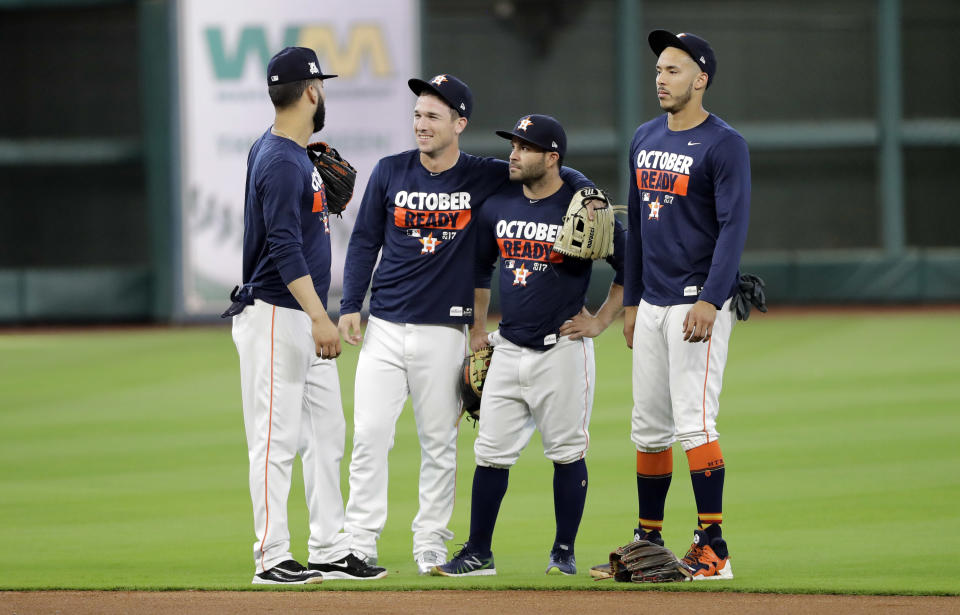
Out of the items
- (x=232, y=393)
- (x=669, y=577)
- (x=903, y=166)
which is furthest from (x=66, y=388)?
(x=903, y=166)

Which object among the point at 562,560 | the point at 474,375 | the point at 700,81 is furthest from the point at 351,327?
the point at 700,81

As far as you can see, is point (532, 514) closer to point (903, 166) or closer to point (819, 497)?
point (819, 497)

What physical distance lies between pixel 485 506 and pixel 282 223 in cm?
160

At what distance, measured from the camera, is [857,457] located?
9.29 meters

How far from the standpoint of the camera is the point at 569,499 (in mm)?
6012

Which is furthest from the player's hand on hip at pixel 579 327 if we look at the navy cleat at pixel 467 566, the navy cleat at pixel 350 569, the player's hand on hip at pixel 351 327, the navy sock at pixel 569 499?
the navy cleat at pixel 350 569

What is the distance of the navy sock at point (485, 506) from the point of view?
236 inches

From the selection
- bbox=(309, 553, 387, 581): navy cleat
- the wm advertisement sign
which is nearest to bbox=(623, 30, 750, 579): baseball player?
bbox=(309, 553, 387, 581): navy cleat

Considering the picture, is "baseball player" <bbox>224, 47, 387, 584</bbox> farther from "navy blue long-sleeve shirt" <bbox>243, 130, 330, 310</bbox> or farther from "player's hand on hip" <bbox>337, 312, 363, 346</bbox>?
"player's hand on hip" <bbox>337, 312, 363, 346</bbox>

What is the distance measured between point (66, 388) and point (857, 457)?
340 inches

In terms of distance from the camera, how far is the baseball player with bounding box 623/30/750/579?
18.5 ft

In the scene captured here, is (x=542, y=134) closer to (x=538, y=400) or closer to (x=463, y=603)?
(x=538, y=400)

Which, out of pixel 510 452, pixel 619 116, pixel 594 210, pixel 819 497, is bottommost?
pixel 819 497

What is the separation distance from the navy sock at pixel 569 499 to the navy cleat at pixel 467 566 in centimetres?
33
